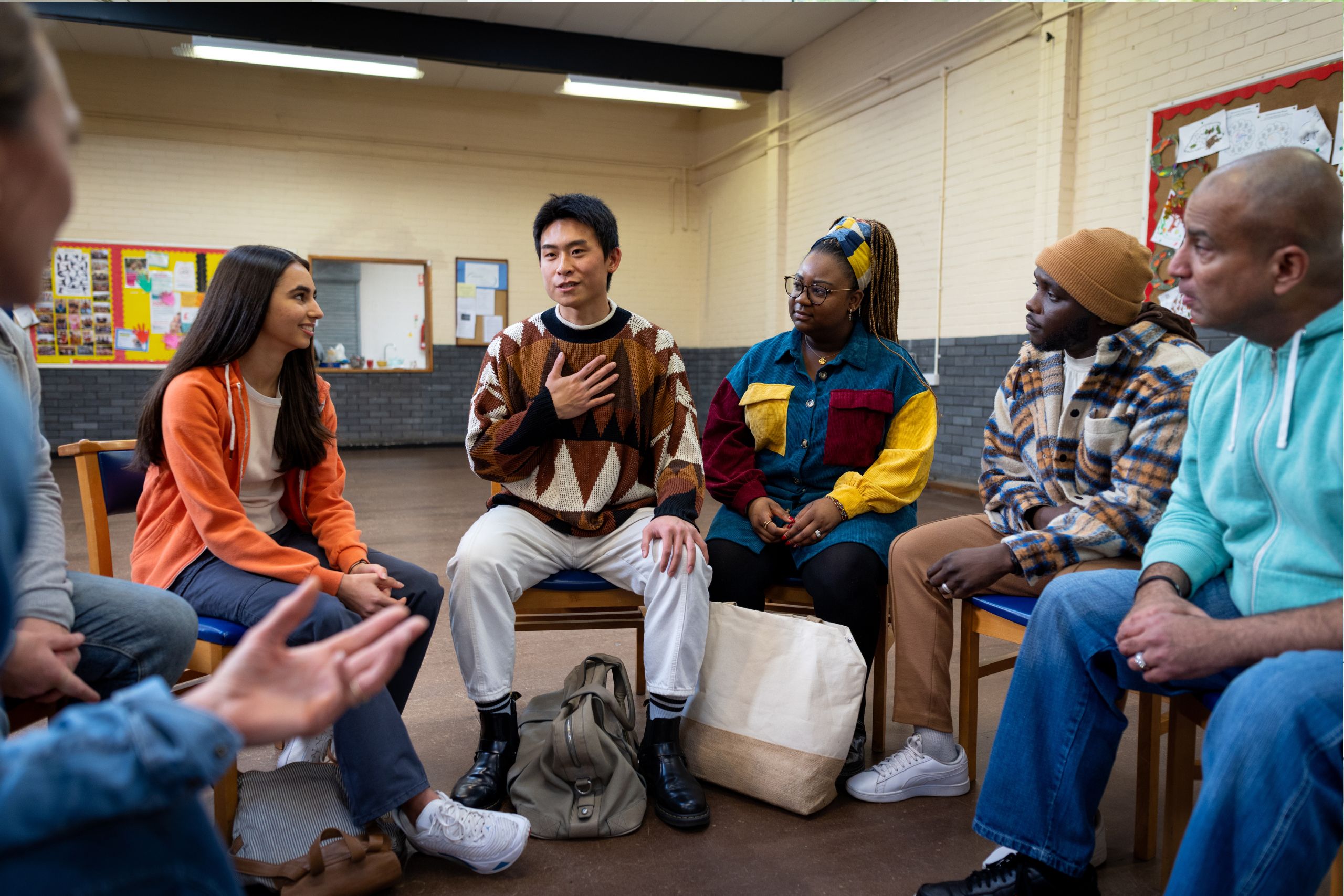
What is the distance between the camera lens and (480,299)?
33.3 ft

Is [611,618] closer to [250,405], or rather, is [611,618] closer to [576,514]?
[576,514]

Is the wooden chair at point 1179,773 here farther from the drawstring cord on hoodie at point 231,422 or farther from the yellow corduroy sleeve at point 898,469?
the drawstring cord on hoodie at point 231,422

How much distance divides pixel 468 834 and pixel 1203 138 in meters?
5.13

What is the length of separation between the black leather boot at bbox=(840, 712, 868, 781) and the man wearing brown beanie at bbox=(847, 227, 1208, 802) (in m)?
0.08

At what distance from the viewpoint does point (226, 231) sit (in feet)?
30.1

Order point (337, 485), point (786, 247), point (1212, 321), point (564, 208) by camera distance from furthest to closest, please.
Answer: point (786, 247), point (564, 208), point (337, 485), point (1212, 321)

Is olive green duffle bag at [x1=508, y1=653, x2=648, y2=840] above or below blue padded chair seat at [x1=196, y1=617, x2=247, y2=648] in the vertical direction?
below

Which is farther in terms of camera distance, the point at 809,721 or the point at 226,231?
the point at 226,231

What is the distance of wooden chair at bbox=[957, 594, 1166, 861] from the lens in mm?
1722

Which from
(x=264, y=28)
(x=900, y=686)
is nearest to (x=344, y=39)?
(x=264, y=28)

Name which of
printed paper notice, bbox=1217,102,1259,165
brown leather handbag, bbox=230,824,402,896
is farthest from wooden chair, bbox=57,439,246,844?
printed paper notice, bbox=1217,102,1259,165

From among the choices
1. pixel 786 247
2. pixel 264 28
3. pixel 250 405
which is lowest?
pixel 250 405

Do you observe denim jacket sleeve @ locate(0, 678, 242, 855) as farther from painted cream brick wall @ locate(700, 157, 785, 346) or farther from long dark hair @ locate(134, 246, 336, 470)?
painted cream brick wall @ locate(700, 157, 785, 346)

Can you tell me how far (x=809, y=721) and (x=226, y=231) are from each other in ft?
30.3
